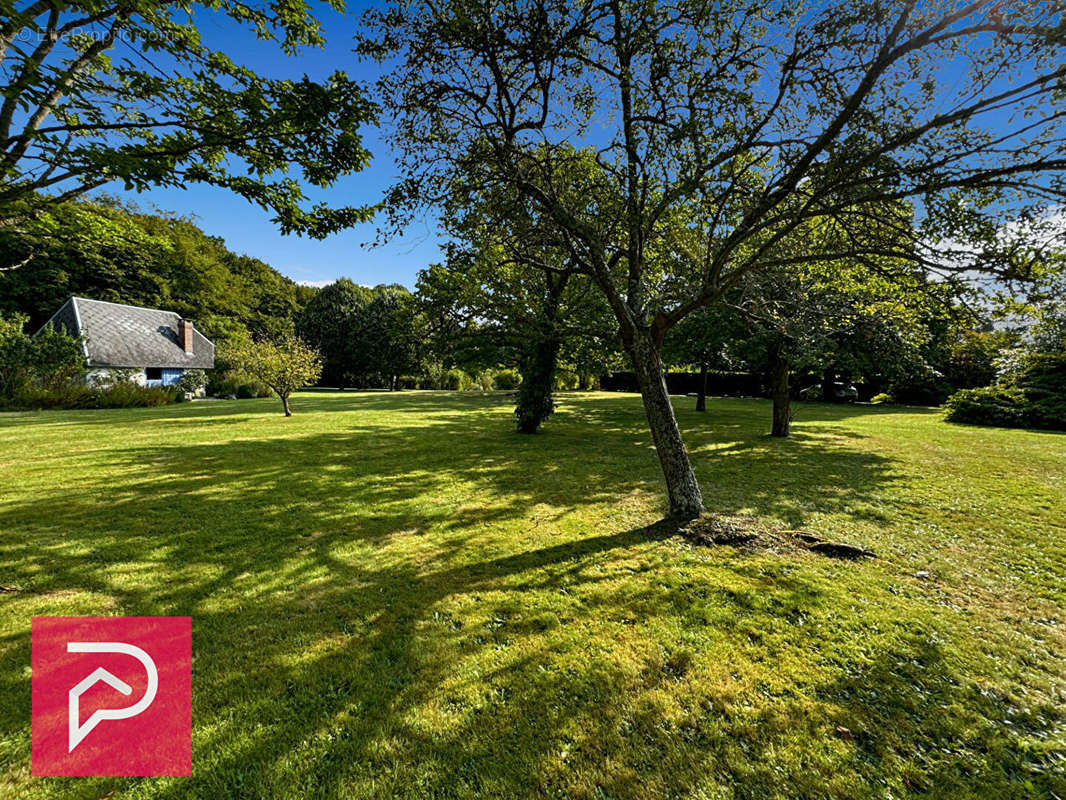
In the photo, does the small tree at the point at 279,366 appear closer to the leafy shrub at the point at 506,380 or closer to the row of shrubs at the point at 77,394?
the row of shrubs at the point at 77,394

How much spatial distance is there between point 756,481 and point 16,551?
38.6ft

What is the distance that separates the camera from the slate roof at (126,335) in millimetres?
27703

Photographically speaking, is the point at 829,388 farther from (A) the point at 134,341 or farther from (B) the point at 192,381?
(A) the point at 134,341

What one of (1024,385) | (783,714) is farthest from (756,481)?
(1024,385)

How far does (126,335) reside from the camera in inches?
1188

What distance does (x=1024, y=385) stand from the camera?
671 inches

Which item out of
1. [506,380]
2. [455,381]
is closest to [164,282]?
[455,381]

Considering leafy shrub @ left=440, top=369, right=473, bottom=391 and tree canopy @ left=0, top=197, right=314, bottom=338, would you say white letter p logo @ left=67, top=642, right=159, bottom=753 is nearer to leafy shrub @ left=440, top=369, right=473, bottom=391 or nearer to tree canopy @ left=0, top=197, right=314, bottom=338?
tree canopy @ left=0, top=197, right=314, bottom=338

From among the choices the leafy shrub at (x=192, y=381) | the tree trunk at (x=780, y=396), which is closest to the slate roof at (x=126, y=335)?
the leafy shrub at (x=192, y=381)

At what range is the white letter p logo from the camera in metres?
2.66

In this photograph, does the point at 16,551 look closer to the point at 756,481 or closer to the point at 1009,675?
the point at 1009,675

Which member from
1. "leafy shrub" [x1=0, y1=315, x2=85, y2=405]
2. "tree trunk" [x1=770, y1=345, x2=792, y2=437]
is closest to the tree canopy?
"leafy shrub" [x1=0, y1=315, x2=85, y2=405]

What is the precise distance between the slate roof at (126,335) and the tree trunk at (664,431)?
36065 mm

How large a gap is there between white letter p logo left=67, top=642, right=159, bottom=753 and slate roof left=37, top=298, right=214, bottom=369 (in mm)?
33825
